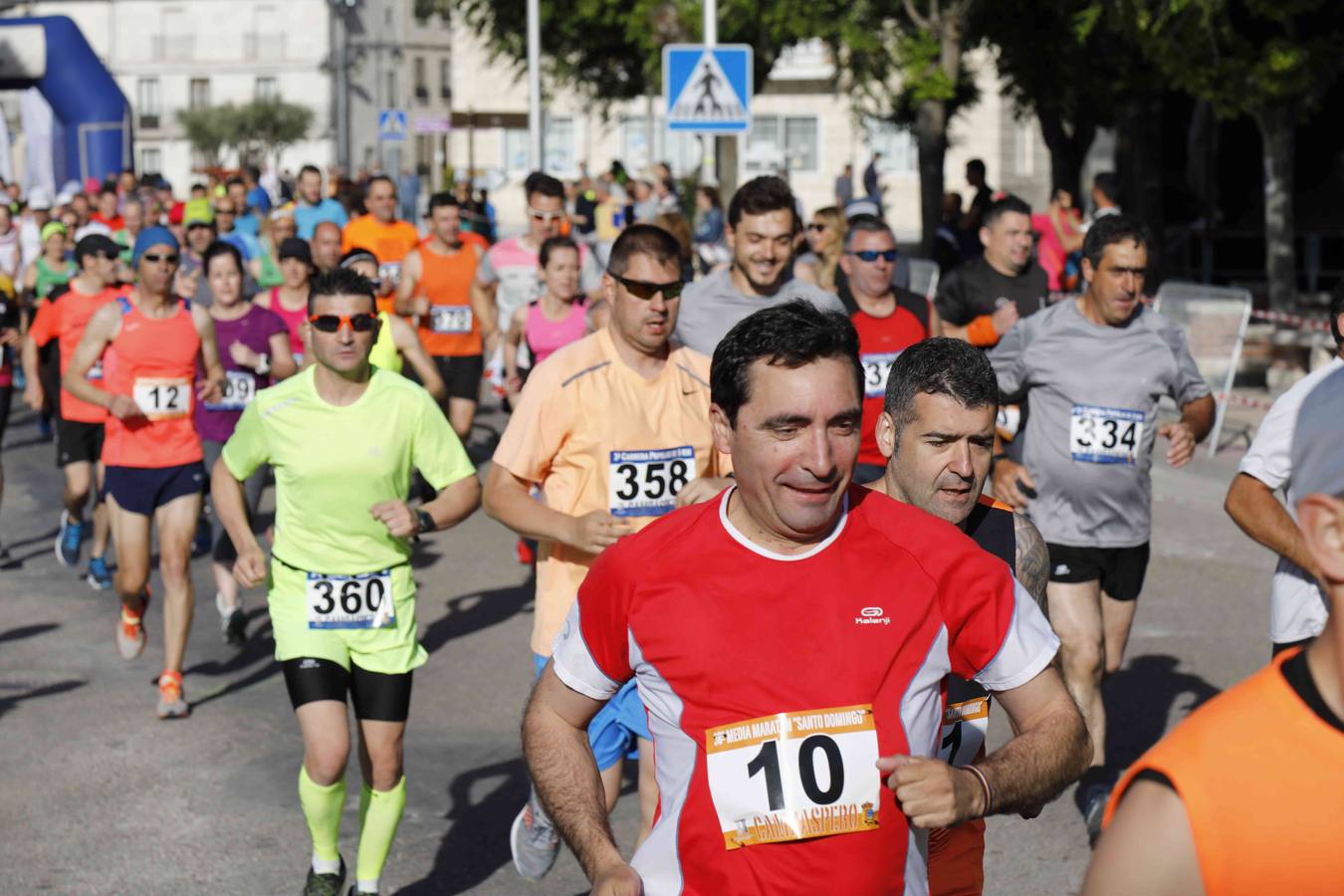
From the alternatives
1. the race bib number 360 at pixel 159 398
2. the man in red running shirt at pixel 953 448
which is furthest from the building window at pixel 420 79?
the man in red running shirt at pixel 953 448

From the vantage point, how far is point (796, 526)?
3.11 meters

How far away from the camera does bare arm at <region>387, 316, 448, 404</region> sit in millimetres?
9750

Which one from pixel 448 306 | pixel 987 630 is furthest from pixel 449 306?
pixel 987 630

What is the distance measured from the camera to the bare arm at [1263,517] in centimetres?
504

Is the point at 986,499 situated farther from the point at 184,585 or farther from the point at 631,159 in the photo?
the point at 631,159

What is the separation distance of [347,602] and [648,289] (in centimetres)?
130

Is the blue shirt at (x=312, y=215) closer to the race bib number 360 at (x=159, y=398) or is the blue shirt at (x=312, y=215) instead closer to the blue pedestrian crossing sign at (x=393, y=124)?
the race bib number 360 at (x=159, y=398)

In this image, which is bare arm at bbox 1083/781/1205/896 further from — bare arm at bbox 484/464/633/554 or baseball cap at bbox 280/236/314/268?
baseball cap at bbox 280/236/314/268

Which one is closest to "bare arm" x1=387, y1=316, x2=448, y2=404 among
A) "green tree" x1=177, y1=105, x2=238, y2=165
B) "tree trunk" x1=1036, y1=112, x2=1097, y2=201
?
"tree trunk" x1=1036, y1=112, x2=1097, y2=201

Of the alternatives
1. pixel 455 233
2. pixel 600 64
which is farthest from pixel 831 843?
pixel 600 64

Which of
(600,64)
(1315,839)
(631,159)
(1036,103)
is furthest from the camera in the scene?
(631,159)

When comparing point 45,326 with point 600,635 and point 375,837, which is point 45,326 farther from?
point 600,635

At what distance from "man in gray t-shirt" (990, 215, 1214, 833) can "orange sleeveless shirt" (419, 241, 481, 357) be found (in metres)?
6.68

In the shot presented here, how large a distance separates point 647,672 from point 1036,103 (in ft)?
67.7
